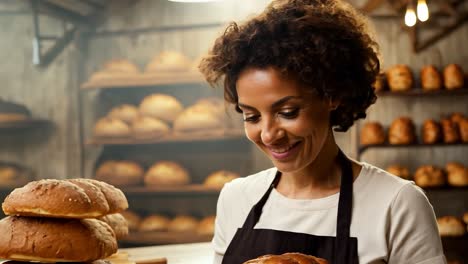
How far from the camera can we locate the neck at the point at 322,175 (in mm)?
1871

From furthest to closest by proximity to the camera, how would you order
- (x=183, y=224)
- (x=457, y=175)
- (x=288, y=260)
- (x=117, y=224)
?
(x=457, y=175) < (x=183, y=224) < (x=117, y=224) < (x=288, y=260)

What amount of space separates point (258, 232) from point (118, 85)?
311 centimetres

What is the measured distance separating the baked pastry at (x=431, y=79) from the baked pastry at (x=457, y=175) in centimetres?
65

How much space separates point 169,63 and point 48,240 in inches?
126

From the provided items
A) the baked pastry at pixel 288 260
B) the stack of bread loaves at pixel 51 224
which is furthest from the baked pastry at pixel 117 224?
the baked pastry at pixel 288 260

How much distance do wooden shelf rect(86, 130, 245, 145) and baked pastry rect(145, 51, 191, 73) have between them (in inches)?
19.7

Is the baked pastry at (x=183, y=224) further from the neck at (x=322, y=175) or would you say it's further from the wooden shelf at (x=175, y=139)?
the neck at (x=322, y=175)

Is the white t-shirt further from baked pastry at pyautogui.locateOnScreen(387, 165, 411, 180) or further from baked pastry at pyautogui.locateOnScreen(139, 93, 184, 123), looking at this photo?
baked pastry at pyautogui.locateOnScreen(387, 165, 411, 180)

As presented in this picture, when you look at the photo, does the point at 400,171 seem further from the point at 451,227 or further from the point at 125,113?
the point at 125,113

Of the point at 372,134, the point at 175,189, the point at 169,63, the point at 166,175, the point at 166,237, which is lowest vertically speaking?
the point at 166,237

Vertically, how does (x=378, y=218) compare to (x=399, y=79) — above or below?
below

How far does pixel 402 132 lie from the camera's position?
509 centimetres

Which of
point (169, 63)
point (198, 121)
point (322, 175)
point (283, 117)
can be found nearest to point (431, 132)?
point (198, 121)

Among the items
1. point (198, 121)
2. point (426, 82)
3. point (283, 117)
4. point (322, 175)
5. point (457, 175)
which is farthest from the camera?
point (426, 82)
